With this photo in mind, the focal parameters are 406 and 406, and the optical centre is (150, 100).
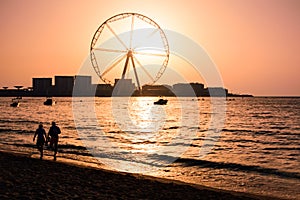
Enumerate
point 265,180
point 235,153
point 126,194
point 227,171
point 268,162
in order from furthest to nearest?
point 235,153
point 268,162
point 227,171
point 265,180
point 126,194

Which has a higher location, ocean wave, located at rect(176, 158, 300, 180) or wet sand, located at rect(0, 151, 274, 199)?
wet sand, located at rect(0, 151, 274, 199)

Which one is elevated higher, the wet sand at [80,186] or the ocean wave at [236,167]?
the wet sand at [80,186]

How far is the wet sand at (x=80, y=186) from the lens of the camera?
52.1 feet

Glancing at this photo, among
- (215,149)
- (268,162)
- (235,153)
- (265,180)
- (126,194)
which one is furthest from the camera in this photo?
(215,149)

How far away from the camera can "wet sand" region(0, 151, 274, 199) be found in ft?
52.1

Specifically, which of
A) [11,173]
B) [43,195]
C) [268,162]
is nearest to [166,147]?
[268,162]

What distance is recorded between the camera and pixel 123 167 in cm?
2945

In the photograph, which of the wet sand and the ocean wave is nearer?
the wet sand

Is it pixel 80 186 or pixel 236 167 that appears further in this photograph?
pixel 236 167

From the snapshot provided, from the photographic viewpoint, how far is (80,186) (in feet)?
59.2

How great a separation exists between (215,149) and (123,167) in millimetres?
15961

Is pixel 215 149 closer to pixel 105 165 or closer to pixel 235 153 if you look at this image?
pixel 235 153

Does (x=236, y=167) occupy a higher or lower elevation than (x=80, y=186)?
lower

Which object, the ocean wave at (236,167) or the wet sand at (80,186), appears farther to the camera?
the ocean wave at (236,167)
